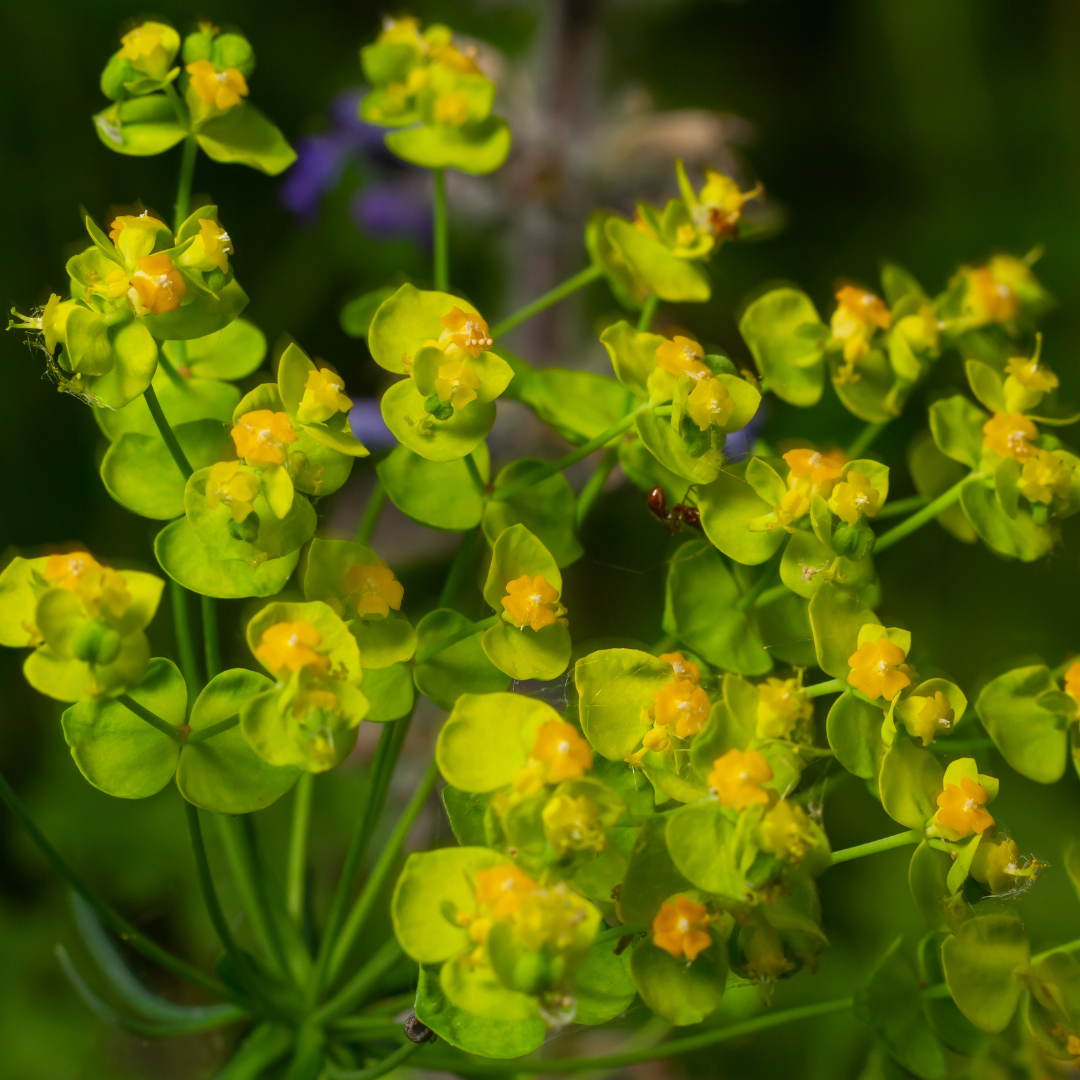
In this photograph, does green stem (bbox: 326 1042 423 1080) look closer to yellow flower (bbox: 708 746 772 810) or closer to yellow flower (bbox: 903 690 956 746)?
yellow flower (bbox: 708 746 772 810)

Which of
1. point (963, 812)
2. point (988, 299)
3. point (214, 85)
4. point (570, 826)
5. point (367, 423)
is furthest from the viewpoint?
point (367, 423)

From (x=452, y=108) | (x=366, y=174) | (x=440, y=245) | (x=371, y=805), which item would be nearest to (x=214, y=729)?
(x=371, y=805)

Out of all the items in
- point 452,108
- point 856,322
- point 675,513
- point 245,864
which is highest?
point 452,108

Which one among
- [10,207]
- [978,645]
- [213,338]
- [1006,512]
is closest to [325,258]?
[10,207]

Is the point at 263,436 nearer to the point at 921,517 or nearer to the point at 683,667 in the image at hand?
the point at 683,667

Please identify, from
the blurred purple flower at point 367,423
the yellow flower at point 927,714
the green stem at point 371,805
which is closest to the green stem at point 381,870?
the green stem at point 371,805

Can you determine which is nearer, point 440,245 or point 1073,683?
point 1073,683

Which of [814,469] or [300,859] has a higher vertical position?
[814,469]
